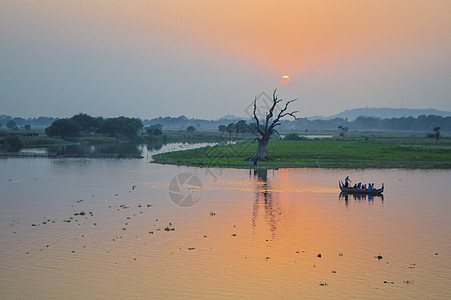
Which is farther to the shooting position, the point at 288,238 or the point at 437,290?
the point at 288,238

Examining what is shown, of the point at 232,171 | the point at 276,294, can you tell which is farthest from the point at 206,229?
the point at 232,171

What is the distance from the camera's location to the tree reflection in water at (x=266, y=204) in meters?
34.5

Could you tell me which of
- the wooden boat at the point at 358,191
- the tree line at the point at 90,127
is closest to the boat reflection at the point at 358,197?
the wooden boat at the point at 358,191

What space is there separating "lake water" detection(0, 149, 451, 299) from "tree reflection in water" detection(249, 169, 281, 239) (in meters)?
0.10

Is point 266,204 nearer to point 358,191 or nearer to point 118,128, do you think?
point 358,191

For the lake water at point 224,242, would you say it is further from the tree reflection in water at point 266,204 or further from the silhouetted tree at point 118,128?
the silhouetted tree at point 118,128

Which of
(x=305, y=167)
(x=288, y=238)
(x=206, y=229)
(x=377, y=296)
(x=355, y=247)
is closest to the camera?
(x=377, y=296)

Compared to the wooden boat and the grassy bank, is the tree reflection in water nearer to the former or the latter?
the wooden boat

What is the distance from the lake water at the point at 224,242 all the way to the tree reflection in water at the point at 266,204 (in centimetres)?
10

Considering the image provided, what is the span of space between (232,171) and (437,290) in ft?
155

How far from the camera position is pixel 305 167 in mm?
72438

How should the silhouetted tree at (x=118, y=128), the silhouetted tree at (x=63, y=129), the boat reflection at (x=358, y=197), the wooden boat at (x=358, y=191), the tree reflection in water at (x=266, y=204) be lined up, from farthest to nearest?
the silhouetted tree at (x=118, y=128) → the silhouetted tree at (x=63, y=129) → the wooden boat at (x=358, y=191) → the boat reflection at (x=358, y=197) → the tree reflection in water at (x=266, y=204)

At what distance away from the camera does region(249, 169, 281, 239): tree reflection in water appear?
34531 millimetres

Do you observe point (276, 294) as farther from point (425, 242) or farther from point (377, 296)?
point (425, 242)
